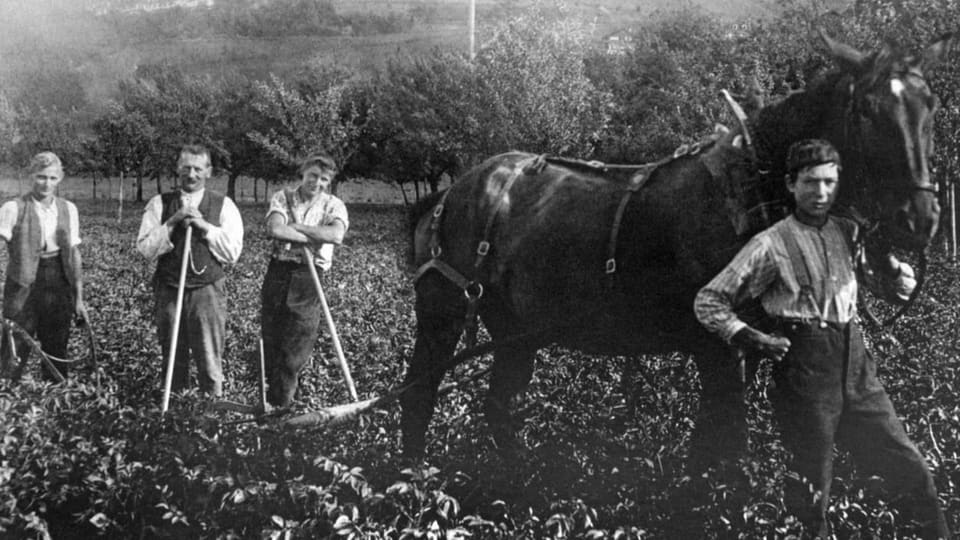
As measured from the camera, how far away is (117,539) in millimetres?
3076

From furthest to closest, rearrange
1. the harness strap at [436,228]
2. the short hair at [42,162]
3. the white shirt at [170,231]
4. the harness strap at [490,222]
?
the short hair at [42,162] → the white shirt at [170,231] → the harness strap at [436,228] → the harness strap at [490,222]

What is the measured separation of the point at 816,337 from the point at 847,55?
92 centimetres

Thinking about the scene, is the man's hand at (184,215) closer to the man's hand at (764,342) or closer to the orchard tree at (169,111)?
the man's hand at (764,342)

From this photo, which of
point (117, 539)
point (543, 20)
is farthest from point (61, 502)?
point (543, 20)

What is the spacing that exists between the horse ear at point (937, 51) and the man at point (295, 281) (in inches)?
130

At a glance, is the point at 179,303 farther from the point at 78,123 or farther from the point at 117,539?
the point at 78,123

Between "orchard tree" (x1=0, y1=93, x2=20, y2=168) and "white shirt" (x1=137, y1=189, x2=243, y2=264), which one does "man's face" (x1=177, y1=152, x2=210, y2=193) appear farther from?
"orchard tree" (x1=0, y1=93, x2=20, y2=168)

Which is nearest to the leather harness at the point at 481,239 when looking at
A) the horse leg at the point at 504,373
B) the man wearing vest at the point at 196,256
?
the horse leg at the point at 504,373

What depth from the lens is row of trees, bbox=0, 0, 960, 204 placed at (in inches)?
275

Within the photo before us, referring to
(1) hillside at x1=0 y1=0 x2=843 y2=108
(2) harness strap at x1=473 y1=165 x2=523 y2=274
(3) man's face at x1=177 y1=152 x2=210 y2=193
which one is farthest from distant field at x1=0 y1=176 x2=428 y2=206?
(2) harness strap at x1=473 y1=165 x2=523 y2=274

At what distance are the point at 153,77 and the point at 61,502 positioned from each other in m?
29.3

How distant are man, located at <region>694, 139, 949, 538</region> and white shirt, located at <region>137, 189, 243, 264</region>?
3.05 meters

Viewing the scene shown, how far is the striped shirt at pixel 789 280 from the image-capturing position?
268 centimetres

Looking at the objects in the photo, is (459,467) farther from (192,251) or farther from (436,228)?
(192,251)
